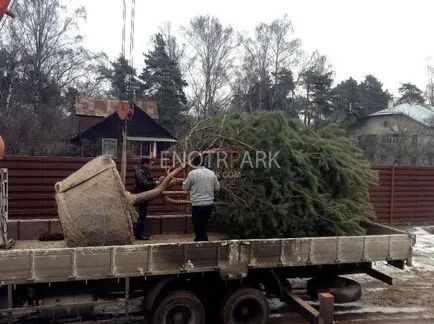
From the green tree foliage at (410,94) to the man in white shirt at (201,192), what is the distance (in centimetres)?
5996

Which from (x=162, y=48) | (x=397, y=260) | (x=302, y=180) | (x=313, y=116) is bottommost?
(x=397, y=260)

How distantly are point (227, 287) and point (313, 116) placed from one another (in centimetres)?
4114

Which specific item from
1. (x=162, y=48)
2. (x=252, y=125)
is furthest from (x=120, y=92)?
(x=252, y=125)

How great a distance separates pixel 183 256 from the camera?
5652mm

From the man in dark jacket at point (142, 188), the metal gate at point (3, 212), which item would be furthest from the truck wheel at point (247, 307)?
the metal gate at point (3, 212)

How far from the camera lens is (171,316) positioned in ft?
19.1

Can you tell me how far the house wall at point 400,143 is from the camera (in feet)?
128

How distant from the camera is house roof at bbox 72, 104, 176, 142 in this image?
110ft

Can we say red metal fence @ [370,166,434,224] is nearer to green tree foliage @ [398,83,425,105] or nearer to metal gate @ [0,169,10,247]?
metal gate @ [0,169,10,247]

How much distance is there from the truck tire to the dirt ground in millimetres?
328

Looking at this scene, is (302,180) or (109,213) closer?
(109,213)

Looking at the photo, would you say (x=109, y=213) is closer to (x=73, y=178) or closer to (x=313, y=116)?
(x=73, y=178)

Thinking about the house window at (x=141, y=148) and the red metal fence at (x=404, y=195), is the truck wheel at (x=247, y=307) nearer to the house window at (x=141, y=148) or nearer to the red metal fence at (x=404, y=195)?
the red metal fence at (x=404, y=195)

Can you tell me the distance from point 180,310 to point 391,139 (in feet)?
137
